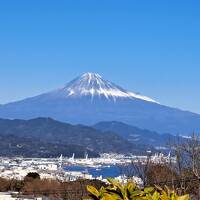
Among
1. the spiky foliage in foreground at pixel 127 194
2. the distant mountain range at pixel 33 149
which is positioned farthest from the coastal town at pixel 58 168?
the spiky foliage in foreground at pixel 127 194

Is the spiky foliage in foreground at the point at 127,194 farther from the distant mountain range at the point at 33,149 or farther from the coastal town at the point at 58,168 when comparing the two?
the distant mountain range at the point at 33,149

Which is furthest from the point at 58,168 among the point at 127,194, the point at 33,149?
the point at 127,194

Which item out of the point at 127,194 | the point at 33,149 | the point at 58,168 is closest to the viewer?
the point at 127,194

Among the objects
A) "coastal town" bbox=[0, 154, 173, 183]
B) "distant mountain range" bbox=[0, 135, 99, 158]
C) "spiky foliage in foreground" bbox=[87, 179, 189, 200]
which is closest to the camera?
"spiky foliage in foreground" bbox=[87, 179, 189, 200]

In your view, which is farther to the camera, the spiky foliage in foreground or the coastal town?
the coastal town

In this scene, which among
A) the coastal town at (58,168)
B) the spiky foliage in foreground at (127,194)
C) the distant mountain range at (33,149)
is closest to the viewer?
the spiky foliage in foreground at (127,194)

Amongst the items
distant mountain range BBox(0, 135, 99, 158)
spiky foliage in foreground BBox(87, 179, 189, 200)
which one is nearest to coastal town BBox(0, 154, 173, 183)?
distant mountain range BBox(0, 135, 99, 158)

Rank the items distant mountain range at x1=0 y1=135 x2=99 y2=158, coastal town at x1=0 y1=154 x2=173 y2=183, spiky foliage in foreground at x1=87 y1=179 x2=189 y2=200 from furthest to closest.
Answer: distant mountain range at x1=0 y1=135 x2=99 y2=158, coastal town at x1=0 y1=154 x2=173 y2=183, spiky foliage in foreground at x1=87 y1=179 x2=189 y2=200

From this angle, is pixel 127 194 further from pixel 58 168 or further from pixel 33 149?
pixel 33 149

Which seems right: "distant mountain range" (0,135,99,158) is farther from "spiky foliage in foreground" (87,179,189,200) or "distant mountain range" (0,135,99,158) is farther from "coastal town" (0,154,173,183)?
"spiky foliage in foreground" (87,179,189,200)

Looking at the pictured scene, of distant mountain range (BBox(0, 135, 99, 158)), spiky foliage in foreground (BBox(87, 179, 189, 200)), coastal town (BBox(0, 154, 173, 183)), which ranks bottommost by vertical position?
spiky foliage in foreground (BBox(87, 179, 189, 200))

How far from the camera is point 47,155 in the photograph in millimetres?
180000

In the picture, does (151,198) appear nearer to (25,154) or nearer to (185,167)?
(185,167)

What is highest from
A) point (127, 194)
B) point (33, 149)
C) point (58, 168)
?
point (33, 149)
